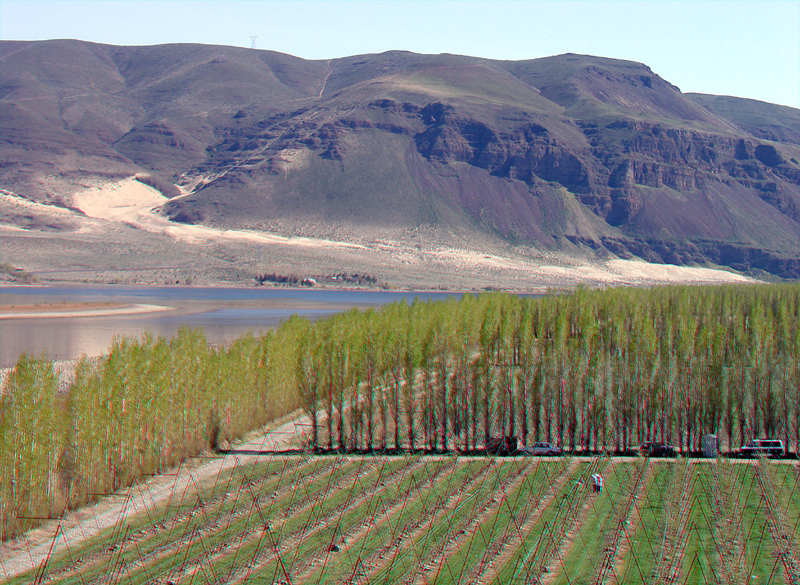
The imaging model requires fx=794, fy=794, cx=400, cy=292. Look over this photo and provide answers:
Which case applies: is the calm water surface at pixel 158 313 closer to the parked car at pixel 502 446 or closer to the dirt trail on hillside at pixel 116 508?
the dirt trail on hillside at pixel 116 508

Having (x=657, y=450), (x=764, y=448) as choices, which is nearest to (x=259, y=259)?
(x=657, y=450)

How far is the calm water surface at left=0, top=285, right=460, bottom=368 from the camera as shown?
2663 inches

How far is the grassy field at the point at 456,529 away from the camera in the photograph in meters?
20.0

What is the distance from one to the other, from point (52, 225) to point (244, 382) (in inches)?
6913

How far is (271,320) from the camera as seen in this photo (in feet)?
303

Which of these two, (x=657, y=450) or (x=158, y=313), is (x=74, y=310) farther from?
(x=657, y=450)

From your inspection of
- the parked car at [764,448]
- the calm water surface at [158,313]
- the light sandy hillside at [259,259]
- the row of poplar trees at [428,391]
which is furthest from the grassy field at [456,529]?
the light sandy hillside at [259,259]

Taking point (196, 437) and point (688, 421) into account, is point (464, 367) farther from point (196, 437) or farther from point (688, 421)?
point (196, 437)

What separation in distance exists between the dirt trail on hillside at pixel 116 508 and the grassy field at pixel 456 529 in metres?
0.60

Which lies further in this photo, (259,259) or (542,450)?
(259,259)

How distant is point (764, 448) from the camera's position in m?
35.8

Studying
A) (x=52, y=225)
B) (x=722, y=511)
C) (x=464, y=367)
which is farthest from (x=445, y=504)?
(x=52, y=225)

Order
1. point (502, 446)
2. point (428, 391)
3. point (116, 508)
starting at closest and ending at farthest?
point (116, 508) < point (502, 446) < point (428, 391)

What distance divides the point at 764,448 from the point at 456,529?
19.6 m
